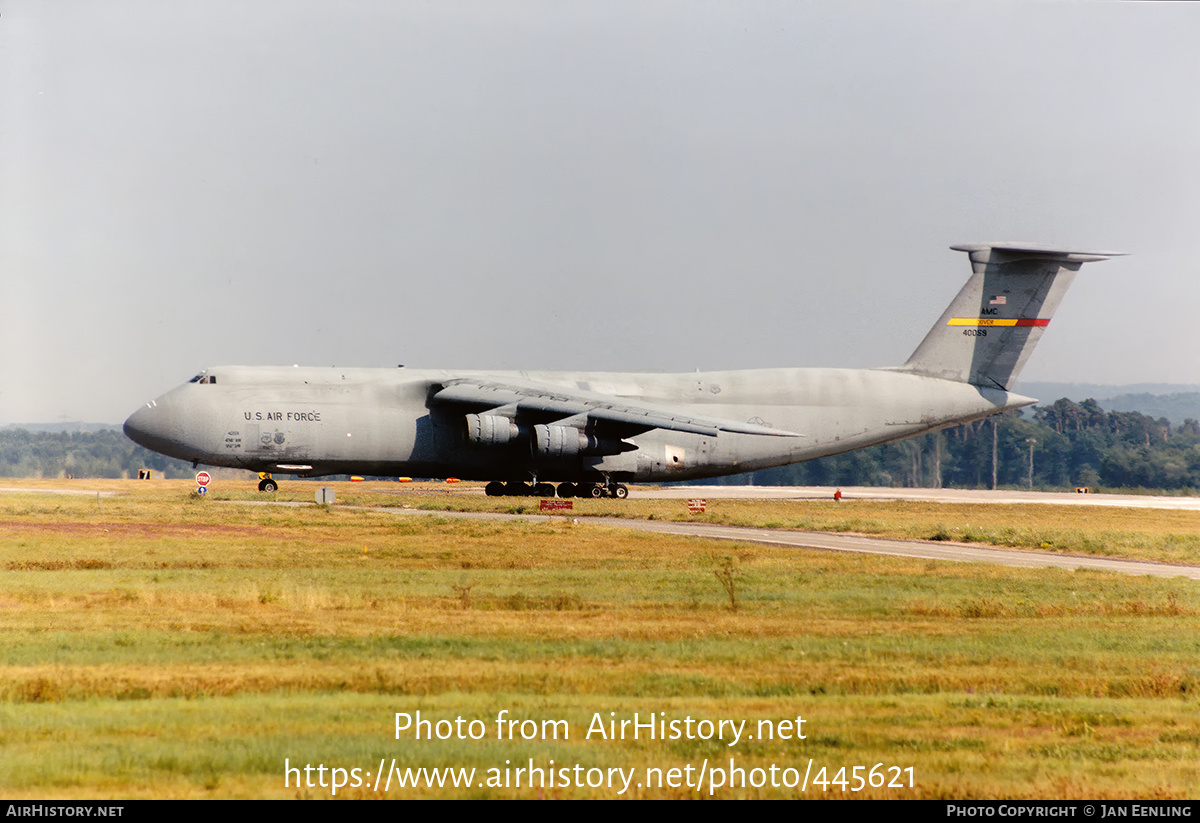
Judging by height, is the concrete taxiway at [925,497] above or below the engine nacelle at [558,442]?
below

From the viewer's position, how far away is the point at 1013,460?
11594cm

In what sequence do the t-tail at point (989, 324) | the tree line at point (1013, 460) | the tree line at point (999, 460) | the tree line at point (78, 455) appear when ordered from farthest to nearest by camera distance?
the tree line at point (78, 455) < the tree line at point (999, 460) < the tree line at point (1013, 460) < the t-tail at point (989, 324)

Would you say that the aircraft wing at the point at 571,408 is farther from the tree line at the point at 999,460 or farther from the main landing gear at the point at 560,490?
the tree line at the point at 999,460

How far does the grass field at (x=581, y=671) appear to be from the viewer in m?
8.15

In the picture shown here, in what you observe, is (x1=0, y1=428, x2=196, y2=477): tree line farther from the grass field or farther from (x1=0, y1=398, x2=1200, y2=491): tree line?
the grass field

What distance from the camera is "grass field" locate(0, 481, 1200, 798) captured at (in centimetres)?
815

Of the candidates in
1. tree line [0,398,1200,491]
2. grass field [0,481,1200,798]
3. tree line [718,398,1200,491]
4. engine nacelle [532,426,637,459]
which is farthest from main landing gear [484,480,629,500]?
tree line [718,398,1200,491]

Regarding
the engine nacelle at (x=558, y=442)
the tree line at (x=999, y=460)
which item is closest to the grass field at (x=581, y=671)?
the engine nacelle at (x=558, y=442)

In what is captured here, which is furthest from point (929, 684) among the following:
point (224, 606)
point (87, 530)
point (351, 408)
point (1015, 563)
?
point (351, 408)

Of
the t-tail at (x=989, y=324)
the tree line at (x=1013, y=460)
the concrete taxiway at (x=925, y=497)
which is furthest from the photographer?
the tree line at (x=1013, y=460)

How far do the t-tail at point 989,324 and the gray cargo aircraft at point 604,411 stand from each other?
5 cm

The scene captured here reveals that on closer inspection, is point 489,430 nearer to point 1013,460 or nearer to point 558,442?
point 558,442

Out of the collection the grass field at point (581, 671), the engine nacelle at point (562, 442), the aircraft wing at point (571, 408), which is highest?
the aircraft wing at point (571, 408)
